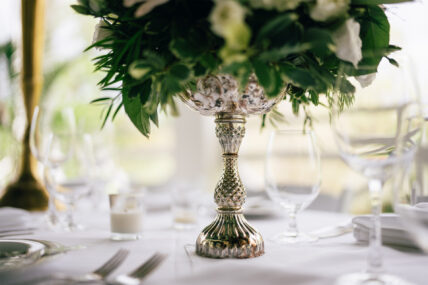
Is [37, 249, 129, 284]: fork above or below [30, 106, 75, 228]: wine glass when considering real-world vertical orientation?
below

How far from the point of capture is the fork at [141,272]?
59 centimetres

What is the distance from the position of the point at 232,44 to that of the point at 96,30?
0.33 meters

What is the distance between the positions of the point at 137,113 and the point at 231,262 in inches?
13.9

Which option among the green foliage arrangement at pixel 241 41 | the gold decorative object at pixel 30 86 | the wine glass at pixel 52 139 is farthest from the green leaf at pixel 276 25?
the gold decorative object at pixel 30 86

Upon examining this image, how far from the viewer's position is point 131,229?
984 millimetres

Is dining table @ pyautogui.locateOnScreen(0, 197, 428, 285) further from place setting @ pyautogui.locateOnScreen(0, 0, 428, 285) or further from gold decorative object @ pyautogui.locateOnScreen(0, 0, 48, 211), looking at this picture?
gold decorative object @ pyautogui.locateOnScreen(0, 0, 48, 211)

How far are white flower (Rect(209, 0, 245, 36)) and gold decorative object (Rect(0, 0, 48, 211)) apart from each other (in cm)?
117

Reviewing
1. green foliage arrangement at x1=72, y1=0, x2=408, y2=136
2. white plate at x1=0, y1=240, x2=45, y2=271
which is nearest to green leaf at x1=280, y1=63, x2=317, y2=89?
green foliage arrangement at x1=72, y1=0, x2=408, y2=136

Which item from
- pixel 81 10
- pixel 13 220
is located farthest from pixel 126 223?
pixel 81 10

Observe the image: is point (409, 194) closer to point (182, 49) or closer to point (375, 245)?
point (375, 245)

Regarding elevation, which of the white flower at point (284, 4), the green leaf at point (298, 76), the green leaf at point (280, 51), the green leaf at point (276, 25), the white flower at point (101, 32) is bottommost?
the green leaf at point (298, 76)

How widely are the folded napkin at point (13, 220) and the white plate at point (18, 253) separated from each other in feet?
1.13

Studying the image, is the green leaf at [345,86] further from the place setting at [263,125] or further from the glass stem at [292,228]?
the glass stem at [292,228]

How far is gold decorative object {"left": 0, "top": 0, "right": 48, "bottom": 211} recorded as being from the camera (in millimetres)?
1509
